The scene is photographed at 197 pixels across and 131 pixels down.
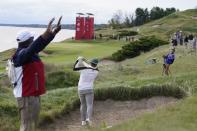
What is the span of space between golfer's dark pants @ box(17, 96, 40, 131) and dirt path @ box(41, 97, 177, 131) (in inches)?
291

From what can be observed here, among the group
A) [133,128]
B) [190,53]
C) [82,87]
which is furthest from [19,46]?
[190,53]

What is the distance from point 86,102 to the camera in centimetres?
1322

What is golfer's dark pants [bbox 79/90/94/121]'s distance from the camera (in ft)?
42.5

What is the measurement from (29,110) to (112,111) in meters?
9.27

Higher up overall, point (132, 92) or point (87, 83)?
point (87, 83)

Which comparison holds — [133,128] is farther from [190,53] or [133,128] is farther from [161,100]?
[190,53]

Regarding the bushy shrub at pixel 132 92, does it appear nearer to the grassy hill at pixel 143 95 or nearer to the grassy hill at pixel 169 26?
the grassy hill at pixel 143 95

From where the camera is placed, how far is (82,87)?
12.9 metres

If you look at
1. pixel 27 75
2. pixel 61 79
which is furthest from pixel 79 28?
pixel 27 75

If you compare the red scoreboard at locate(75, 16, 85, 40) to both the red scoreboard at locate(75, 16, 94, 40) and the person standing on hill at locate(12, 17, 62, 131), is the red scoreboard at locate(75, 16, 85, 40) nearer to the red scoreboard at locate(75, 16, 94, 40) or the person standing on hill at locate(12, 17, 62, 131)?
the red scoreboard at locate(75, 16, 94, 40)

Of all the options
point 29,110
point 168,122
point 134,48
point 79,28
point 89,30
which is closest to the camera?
point 29,110

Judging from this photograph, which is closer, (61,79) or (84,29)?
(61,79)

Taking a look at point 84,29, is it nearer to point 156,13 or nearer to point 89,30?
point 89,30

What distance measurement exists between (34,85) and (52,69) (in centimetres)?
2276
